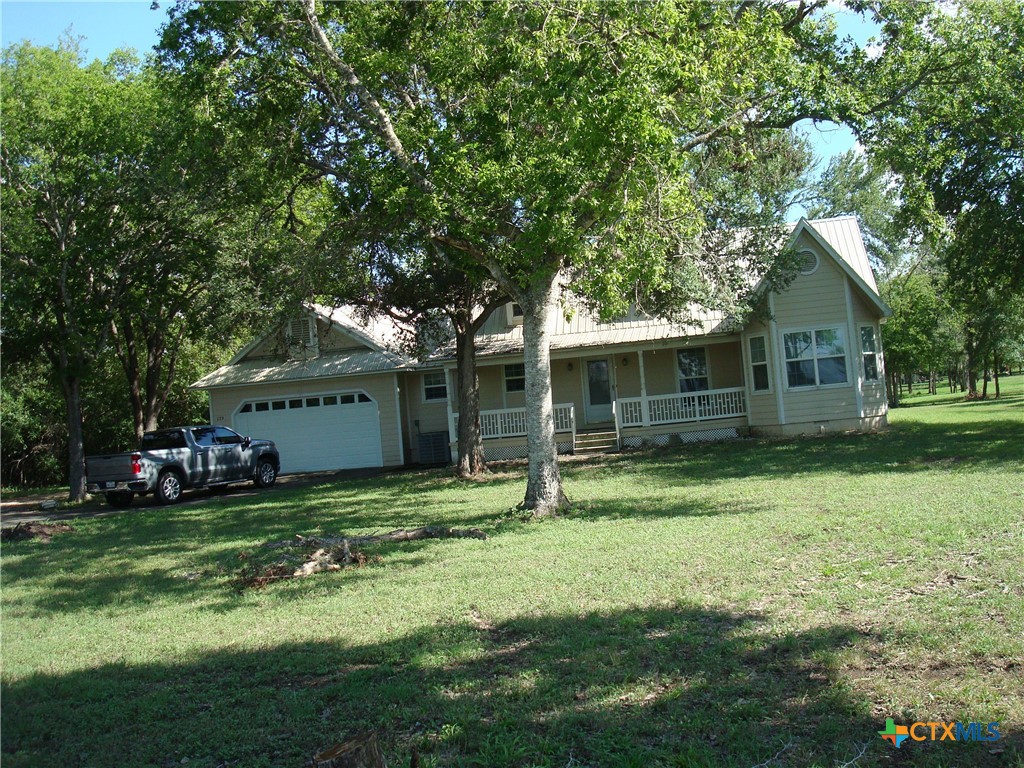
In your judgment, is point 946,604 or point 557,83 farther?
point 557,83

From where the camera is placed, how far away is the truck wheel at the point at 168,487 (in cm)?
1920

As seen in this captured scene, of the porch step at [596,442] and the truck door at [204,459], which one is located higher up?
the truck door at [204,459]

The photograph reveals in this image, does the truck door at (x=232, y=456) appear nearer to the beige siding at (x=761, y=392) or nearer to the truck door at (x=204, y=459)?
the truck door at (x=204, y=459)

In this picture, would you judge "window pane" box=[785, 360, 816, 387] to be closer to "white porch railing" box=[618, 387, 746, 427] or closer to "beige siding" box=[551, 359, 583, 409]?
"white porch railing" box=[618, 387, 746, 427]

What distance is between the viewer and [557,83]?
10289 millimetres

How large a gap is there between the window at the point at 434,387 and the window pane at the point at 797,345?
10.7 metres

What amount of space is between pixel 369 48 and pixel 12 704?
9.97 metres

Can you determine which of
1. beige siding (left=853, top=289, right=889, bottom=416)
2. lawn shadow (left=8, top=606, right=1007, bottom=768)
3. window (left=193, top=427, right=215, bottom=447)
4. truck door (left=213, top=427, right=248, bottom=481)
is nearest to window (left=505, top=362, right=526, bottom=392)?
truck door (left=213, top=427, right=248, bottom=481)

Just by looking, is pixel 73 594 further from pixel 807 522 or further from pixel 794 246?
pixel 794 246

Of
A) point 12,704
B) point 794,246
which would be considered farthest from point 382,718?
point 794,246

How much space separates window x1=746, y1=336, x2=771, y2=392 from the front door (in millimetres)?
4393

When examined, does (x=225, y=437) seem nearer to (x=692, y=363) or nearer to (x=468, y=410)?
(x=468, y=410)

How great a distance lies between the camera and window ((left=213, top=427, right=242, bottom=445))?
20969 millimetres

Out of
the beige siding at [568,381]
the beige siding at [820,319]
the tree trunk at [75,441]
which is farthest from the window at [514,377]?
the tree trunk at [75,441]
